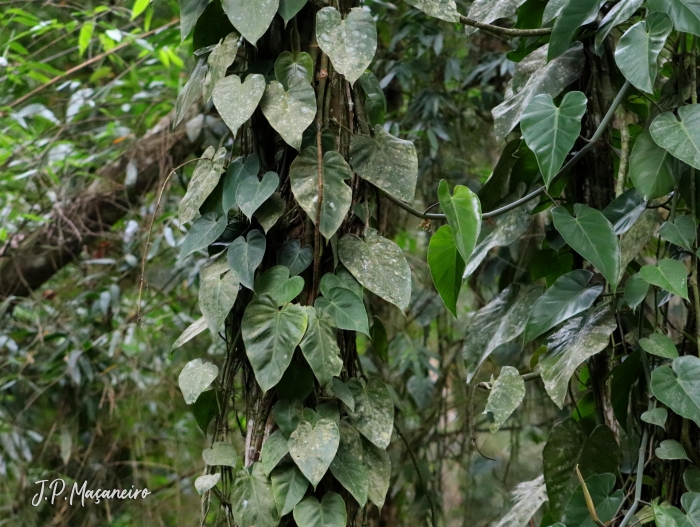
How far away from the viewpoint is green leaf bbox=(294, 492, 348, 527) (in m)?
0.82

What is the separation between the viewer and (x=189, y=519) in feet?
7.88

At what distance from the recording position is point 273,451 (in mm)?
845

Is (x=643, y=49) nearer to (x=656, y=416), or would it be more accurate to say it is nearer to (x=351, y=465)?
(x=656, y=416)

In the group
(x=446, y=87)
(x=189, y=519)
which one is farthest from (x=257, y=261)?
(x=189, y=519)

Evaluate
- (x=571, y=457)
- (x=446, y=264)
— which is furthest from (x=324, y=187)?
(x=571, y=457)

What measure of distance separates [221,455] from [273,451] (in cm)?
9

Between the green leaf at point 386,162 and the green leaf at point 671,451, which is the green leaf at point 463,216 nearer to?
the green leaf at point 386,162

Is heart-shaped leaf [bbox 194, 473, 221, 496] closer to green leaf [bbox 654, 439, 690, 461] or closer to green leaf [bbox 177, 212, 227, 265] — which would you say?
green leaf [bbox 177, 212, 227, 265]

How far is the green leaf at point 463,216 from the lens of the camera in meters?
0.80

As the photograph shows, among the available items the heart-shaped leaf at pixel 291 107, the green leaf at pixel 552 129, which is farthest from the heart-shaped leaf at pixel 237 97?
the green leaf at pixel 552 129

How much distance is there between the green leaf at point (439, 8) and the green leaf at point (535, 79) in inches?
6.5

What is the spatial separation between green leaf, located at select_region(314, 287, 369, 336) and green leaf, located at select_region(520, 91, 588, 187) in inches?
10.7

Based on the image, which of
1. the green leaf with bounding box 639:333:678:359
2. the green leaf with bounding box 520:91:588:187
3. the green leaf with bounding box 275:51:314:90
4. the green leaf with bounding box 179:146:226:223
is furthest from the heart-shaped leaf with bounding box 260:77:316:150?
the green leaf with bounding box 639:333:678:359

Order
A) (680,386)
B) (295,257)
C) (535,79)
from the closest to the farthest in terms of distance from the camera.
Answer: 1. (680,386)
2. (295,257)
3. (535,79)
